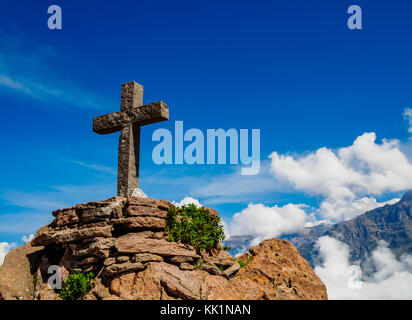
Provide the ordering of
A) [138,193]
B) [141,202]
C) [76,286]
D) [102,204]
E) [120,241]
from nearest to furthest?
[76,286], [120,241], [141,202], [102,204], [138,193]

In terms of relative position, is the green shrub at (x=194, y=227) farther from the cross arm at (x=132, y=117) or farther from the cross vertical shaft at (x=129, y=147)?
the cross arm at (x=132, y=117)

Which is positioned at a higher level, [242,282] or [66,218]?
[66,218]

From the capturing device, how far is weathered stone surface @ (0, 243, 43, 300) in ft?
47.8

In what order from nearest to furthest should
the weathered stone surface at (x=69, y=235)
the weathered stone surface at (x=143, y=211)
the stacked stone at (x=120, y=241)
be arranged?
the stacked stone at (x=120, y=241) → the weathered stone surface at (x=69, y=235) → the weathered stone surface at (x=143, y=211)

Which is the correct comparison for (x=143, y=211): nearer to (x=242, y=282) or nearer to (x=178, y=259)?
(x=178, y=259)

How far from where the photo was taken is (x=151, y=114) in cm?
1778

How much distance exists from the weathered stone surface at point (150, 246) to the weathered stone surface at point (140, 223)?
0.39 m

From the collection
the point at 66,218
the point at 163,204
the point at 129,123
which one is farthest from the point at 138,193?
the point at 129,123

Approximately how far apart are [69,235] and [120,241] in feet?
8.11

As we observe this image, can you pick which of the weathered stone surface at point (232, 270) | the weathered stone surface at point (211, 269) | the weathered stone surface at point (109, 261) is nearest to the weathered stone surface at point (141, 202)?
the weathered stone surface at point (109, 261)

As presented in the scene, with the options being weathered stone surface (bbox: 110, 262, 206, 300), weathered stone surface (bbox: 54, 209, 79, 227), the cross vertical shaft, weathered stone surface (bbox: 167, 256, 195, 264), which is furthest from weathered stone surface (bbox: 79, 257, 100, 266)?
the cross vertical shaft

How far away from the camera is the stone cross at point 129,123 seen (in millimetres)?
17641

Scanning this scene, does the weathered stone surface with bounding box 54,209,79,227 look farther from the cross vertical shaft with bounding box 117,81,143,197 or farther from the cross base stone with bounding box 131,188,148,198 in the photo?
the cross base stone with bounding box 131,188,148,198

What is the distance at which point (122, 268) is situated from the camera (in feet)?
42.0
